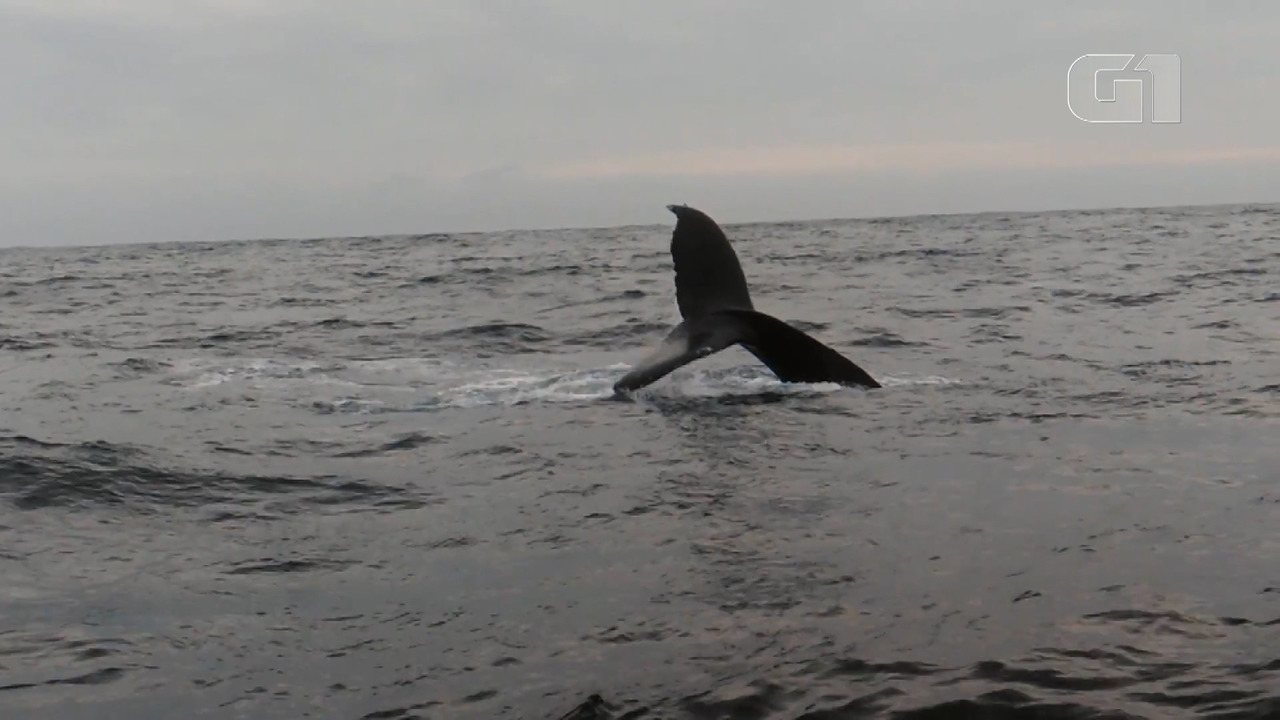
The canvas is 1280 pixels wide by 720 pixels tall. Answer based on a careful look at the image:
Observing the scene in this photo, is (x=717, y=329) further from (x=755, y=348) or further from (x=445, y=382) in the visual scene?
(x=445, y=382)

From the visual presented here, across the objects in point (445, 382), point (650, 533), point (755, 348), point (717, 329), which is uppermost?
point (717, 329)

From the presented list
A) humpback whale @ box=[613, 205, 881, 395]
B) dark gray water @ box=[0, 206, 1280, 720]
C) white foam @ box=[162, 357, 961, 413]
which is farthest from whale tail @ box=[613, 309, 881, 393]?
white foam @ box=[162, 357, 961, 413]

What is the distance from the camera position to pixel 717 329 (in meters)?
10.3

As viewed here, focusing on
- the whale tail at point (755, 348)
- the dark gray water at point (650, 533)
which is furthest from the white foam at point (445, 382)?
the whale tail at point (755, 348)

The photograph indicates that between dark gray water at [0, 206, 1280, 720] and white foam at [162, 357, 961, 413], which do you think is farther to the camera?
white foam at [162, 357, 961, 413]

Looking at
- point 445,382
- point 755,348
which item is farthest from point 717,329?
point 445,382

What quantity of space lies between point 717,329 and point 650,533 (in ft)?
12.1

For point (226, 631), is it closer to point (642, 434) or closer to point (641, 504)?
point (641, 504)

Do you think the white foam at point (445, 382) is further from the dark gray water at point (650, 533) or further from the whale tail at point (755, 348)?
the whale tail at point (755, 348)

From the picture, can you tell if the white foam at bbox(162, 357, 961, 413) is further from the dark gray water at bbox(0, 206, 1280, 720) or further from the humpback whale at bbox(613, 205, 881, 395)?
the humpback whale at bbox(613, 205, 881, 395)

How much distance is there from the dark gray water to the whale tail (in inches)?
16.4

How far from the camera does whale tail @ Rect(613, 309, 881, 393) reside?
10.1 m

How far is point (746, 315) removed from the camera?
10.5 meters

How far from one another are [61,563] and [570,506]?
3075mm
